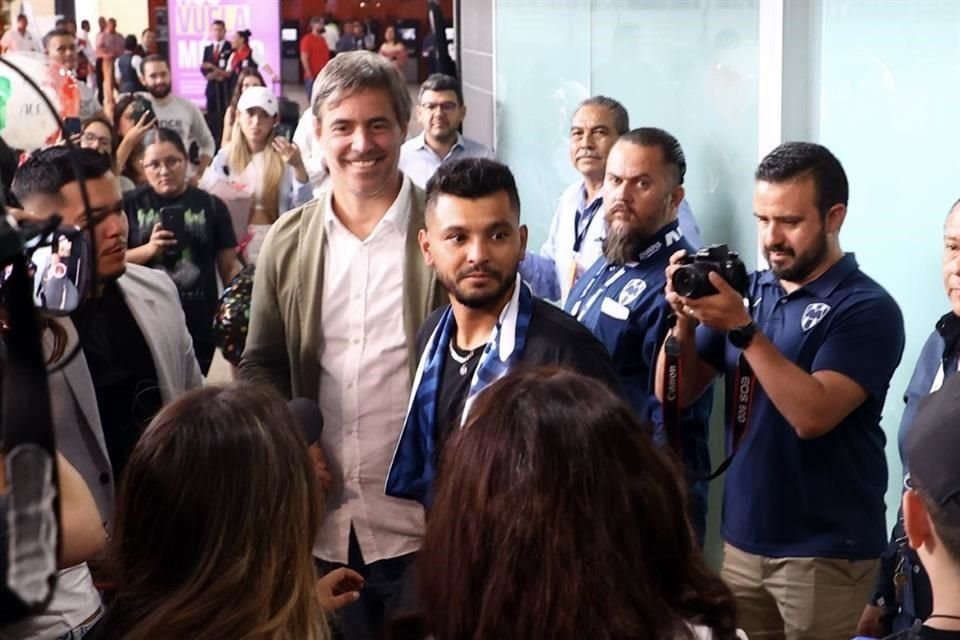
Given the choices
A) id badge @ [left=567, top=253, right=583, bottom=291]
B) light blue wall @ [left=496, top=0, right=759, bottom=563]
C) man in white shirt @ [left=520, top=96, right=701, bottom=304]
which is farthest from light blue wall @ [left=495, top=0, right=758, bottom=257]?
id badge @ [left=567, top=253, right=583, bottom=291]

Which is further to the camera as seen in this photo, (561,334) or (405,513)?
(405,513)

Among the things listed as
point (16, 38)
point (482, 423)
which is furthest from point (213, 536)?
point (16, 38)

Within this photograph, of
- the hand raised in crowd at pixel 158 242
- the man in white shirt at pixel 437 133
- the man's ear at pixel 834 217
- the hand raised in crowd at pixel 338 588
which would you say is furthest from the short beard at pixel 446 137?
the hand raised in crowd at pixel 338 588

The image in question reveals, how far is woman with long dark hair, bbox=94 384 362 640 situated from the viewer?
1437mm

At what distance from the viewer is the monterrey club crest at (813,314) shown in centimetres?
254

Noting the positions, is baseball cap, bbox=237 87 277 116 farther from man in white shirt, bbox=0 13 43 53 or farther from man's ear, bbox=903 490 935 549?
man's ear, bbox=903 490 935 549

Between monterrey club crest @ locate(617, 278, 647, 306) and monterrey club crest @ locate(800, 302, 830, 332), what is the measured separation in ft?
1.54

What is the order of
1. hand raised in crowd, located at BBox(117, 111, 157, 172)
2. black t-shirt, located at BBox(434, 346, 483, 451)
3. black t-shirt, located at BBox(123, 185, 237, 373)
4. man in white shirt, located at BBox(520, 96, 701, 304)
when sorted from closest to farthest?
black t-shirt, located at BBox(434, 346, 483, 451) → man in white shirt, located at BBox(520, 96, 701, 304) → black t-shirt, located at BBox(123, 185, 237, 373) → hand raised in crowd, located at BBox(117, 111, 157, 172)

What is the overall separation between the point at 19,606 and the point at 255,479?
0.59 metres

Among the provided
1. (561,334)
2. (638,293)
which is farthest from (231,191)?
(561,334)

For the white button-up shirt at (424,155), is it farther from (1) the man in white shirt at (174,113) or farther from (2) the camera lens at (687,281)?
(2) the camera lens at (687,281)

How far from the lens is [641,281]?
2975 mm

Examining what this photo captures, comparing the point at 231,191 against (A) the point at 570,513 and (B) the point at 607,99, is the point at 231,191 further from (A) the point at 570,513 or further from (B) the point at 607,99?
(A) the point at 570,513

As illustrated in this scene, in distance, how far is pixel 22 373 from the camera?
3.03 ft
